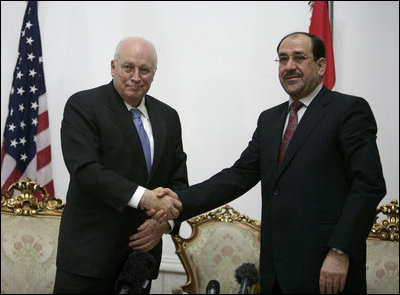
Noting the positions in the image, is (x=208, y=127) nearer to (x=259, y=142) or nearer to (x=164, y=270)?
(x=164, y=270)

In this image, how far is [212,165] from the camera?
3924 mm

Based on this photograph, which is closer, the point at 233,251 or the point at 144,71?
the point at 144,71

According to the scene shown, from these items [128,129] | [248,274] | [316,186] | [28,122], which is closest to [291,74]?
[316,186]

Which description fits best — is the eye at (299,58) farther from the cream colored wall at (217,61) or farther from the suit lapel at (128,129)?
the cream colored wall at (217,61)

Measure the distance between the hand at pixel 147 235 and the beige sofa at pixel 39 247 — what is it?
1098 millimetres

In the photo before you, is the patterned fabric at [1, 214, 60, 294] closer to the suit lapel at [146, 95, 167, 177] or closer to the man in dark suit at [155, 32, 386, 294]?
the suit lapel at [146, 95, 167, 177]

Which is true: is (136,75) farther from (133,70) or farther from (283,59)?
(283,59)

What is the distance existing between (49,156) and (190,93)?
53.7 inches

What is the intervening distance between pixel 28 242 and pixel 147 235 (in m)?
1.23

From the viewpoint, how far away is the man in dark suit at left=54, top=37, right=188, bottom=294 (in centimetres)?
192

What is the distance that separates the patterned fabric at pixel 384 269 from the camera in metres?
2.87

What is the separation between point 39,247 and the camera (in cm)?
289

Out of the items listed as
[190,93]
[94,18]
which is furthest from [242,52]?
[94,18]

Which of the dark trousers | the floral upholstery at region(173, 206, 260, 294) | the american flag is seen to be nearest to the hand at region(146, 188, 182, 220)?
the dark trousers
